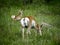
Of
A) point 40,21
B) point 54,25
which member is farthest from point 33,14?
point 54,25

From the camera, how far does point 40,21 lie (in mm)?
1833

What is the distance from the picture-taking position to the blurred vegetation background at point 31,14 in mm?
1771

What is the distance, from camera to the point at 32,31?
1803 millimetres

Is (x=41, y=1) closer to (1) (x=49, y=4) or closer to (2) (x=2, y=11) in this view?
(1) (x=49, y=4)

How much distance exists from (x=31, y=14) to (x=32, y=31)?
0.15 metres

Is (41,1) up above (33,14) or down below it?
above

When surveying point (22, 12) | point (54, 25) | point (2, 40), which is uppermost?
point (22, 12)

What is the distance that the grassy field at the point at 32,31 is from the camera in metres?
1.77

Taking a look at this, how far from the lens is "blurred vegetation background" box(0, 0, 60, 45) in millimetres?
1771

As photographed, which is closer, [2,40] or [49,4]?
[2,40]

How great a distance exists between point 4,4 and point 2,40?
1.04 feet

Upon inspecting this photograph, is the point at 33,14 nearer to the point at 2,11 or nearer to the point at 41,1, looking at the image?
the point at 41,1

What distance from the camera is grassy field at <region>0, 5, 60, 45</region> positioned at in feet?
5.80

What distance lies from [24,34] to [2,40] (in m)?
0.20
